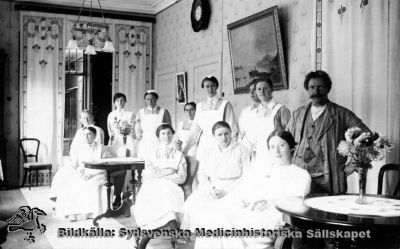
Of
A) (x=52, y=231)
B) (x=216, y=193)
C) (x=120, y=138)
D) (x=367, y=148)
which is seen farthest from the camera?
(x=120, y=138)

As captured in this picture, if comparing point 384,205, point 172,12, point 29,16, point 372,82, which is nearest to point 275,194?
point 384,205

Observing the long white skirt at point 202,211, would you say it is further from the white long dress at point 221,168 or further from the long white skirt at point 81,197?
the long white skirt at point 81,197

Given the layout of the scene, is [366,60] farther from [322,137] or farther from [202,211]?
[202,211]

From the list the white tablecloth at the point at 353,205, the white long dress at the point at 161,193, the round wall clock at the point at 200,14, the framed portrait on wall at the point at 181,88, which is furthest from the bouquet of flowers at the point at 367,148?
the framed portrait on wall at the point at 181,88

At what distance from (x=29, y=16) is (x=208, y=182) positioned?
678 centimetres

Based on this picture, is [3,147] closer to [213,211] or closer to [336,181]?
[213,211]

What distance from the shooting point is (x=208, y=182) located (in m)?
4.49

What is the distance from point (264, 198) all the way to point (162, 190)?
1411 mm

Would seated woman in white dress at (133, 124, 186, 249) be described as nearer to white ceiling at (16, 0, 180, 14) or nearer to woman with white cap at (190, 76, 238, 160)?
woman with white cap at (190, 76, 238, 160)

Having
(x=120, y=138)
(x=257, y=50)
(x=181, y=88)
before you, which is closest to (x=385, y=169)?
(x=257, y=50)

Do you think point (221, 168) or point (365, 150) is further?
point (221, 168)

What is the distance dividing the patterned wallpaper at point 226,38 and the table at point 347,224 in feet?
9.99

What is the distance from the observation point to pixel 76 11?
973cm

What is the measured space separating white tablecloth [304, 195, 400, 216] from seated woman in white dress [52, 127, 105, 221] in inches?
159
